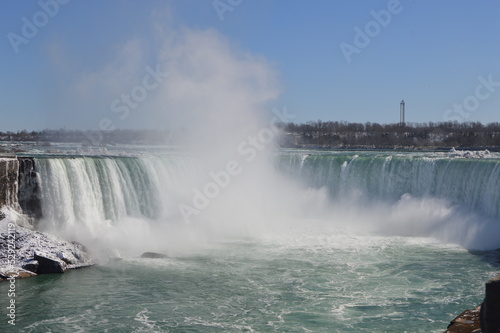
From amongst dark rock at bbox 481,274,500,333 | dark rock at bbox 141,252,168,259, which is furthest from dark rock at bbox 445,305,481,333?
dark rock at bbox 141,252,168,259

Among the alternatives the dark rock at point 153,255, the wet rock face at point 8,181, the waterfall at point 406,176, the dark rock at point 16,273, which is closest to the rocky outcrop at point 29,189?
the wet rock face at point 8,181

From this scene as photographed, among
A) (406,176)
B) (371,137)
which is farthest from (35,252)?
(371,137)

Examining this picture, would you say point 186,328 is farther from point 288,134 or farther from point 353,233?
point 288,134

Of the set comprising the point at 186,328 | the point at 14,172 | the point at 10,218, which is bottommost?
the point at 186,328

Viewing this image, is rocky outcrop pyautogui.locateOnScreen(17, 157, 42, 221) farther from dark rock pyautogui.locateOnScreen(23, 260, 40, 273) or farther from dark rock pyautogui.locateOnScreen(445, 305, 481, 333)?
dark rock pyautogui.locateOnScreen(445, 305, 481, 333)

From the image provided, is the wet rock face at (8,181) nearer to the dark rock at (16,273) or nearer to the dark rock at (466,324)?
the dark rock at (16,273)

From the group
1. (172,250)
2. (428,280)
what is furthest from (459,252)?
(172,250)
